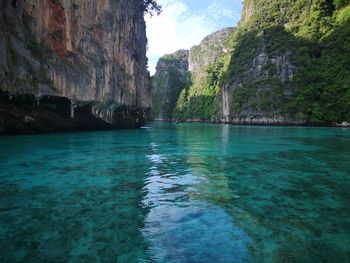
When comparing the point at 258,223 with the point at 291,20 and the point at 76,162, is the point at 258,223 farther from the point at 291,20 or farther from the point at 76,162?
the point at 291,20

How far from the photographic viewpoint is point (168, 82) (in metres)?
151

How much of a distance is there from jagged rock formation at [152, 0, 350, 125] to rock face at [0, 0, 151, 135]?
37.6m

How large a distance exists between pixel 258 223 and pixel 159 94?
14935 centimetres

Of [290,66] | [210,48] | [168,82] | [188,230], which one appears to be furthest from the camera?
[168,82]

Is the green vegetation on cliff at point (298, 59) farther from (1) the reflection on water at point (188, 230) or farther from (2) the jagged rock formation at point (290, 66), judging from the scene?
(1) the reflection on water at point (188, 230)

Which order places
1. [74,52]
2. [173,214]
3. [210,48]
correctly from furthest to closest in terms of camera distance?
[210,48] → [74,52] → [173,214]

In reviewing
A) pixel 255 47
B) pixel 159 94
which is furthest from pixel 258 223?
pixel 159 94

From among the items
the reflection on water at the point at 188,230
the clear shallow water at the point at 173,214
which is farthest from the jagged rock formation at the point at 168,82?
the reflection on water at the point at 188,230

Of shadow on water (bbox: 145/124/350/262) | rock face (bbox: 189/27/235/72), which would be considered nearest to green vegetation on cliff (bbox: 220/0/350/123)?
rock face (bbox: 189/27/235/72)

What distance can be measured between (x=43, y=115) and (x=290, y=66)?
192 ft

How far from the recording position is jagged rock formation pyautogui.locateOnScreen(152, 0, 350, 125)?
185 ft

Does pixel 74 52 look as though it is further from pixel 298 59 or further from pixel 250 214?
pixel 298 59

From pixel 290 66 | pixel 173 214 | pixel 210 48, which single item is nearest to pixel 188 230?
pixel 173 214

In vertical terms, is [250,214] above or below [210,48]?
below
